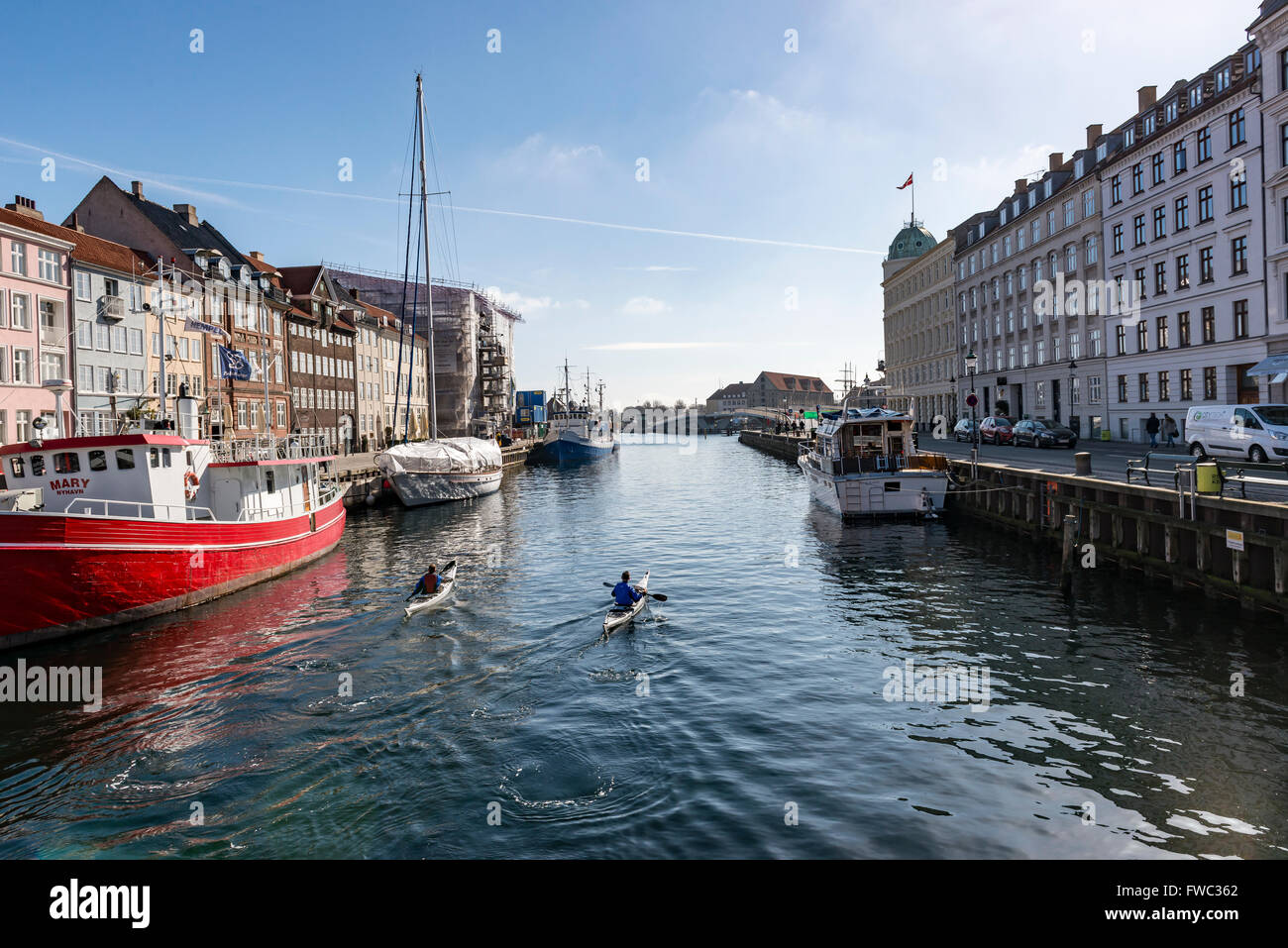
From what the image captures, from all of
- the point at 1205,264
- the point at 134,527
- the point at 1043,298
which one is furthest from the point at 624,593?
the point at 1043,298

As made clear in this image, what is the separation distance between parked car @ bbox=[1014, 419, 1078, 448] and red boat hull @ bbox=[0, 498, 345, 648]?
43.1m

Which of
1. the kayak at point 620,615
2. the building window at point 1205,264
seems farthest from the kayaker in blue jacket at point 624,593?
the building window at point 1205,264

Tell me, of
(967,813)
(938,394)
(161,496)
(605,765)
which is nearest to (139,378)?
(161,496)

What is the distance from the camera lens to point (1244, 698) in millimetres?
14109

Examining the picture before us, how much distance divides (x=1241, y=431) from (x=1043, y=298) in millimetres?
42697

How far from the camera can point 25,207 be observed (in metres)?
46.2

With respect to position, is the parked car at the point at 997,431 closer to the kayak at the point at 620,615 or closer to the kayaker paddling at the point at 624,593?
the kayak at the point at 620,615

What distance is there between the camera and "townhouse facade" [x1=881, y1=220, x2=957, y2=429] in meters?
93.6

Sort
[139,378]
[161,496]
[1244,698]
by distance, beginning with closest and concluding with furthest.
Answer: [1244,698] < [161,496] < [139,378]

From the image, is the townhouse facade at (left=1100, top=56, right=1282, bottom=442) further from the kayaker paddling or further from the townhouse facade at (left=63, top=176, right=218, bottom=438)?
the townhouse facade at (left=63, top=176, right=218, bottom=438)

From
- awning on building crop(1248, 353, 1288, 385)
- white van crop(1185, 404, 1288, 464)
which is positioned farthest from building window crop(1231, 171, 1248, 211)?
white van crop(1185, 404, 1288, 464)
